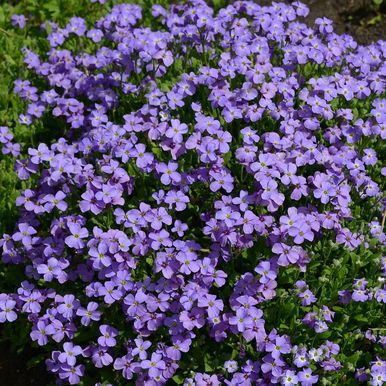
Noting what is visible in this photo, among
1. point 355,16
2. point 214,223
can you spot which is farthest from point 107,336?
Result: point 355,16

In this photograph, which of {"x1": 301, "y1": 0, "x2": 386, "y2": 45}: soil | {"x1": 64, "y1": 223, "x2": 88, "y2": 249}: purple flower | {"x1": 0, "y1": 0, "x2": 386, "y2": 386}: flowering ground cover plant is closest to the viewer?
{"x1": 0, "y1": 0, "x2": 386, "y2": 386}: flowering ground cover plant

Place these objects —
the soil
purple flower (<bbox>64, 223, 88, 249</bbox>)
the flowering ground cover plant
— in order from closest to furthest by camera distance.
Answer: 1. the flowering ground cover plant
2. purple flower (<bbox>64, 223, 88, 249</bbox>)
3. the soil

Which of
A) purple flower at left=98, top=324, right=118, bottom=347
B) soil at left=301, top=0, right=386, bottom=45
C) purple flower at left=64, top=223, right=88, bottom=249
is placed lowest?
purple flower at left=98, top=324, right=118, bottom=347

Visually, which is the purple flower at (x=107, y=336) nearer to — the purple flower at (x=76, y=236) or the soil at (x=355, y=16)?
the purple flower at (x=76, y=236)

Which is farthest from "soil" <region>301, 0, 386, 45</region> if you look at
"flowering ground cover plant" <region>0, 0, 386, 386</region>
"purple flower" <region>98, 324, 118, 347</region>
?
"purple flower" <region>98, 324, 118, 347</region>

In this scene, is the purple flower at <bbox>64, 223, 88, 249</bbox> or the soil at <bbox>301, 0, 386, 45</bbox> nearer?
the purple flower at <bbox>64, 223, 88, 249</bbox>

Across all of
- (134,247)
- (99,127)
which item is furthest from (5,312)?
(99,127)

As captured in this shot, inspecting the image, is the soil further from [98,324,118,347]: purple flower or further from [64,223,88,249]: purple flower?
[98,324,118,347]: purple flower

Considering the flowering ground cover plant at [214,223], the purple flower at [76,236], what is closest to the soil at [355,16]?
the flowering ground cover plant at [214,223]

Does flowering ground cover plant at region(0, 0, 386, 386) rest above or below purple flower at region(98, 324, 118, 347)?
above

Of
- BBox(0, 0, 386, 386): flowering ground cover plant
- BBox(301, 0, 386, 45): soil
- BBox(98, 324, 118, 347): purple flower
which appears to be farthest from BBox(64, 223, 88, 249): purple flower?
BBox(301, 0, 386, 45): soil
